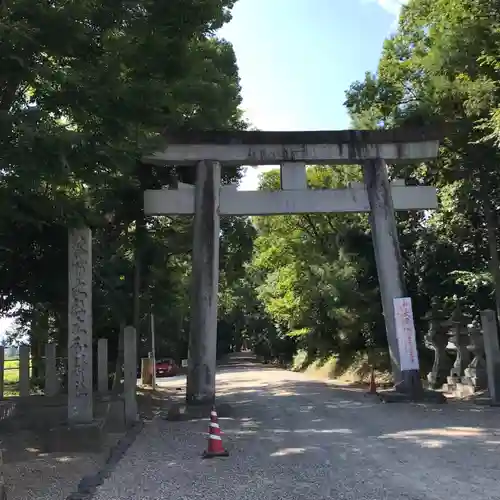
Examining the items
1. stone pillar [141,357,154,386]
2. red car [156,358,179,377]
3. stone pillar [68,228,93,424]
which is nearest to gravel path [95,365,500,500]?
stone pillar [68,228,93,424]

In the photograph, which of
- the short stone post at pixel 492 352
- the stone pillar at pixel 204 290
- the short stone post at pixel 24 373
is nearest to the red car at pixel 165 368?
the short stone post at pixel 24 373

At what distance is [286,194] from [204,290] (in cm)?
312

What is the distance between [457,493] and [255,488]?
6.74ft

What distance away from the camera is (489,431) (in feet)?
30.5

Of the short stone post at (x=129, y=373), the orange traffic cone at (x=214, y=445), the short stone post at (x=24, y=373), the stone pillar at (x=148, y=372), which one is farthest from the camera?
the stone pillar at (x=148, y=372)

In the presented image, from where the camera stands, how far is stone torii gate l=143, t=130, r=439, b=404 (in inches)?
520

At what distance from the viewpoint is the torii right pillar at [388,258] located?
13452 mm

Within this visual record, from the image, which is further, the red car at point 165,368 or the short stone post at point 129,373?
the red car at point 165,368

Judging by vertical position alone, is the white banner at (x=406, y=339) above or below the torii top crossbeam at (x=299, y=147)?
below

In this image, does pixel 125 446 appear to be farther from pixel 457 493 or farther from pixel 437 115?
pixel 437 115

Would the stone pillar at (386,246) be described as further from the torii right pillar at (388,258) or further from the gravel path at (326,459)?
the gravel path at (326,459)

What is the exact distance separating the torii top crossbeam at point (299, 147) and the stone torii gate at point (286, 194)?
24mm

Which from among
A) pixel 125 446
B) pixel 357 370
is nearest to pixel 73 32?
pixel 125 446

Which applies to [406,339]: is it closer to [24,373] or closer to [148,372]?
[24,373]
